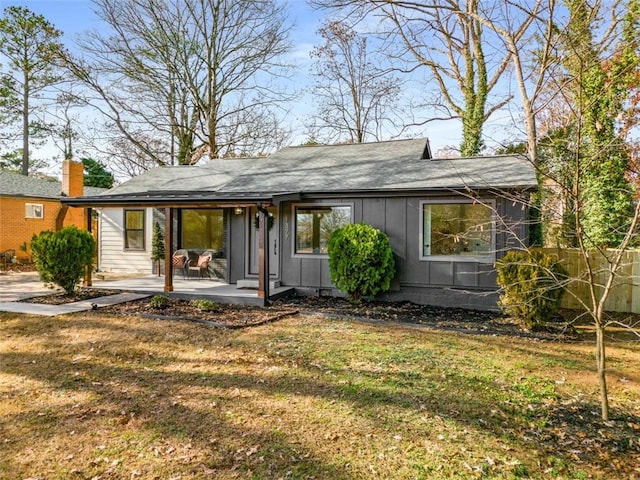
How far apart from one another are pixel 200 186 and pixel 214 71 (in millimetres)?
8854

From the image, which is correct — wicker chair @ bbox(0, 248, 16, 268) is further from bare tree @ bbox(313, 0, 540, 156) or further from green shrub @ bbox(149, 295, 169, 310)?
bare tree @ bbox(313, 0, 540, 156)

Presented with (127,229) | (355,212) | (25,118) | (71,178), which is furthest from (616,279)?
(25,118)

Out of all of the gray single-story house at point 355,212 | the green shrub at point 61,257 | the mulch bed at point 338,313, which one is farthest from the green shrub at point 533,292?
the green shrub at point 61,257

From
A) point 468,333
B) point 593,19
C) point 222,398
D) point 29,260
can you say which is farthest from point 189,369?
point 29,260

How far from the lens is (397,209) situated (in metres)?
9.35

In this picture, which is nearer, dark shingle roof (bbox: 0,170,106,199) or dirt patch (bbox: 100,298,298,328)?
dirt patch (bbox: 100,298,298,328)

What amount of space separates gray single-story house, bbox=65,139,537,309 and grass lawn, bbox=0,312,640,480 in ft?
8.81

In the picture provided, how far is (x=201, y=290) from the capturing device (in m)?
9.97

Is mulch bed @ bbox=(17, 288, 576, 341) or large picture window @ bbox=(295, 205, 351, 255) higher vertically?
large picture window @ bbox=(295, 205, 351, 255)

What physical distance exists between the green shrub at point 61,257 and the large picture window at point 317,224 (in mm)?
4747

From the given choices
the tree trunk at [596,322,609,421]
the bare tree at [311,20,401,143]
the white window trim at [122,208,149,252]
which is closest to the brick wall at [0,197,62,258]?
the white window trim at [122,208,149,252]

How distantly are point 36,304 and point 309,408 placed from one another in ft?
23.6

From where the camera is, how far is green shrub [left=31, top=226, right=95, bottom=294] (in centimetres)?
888

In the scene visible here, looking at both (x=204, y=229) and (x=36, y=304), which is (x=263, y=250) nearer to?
(x=204, y=229)
